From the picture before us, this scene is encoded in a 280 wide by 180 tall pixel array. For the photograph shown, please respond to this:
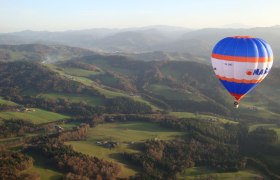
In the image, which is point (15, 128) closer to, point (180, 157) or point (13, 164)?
point (13, 164)

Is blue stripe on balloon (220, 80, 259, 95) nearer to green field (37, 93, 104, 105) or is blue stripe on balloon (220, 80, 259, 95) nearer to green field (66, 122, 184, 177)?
green field (66, 122, 184, 177)

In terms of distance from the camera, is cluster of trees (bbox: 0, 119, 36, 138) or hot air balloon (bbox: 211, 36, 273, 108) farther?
cluster of trees (bbox: 0, 119, 36, 138)

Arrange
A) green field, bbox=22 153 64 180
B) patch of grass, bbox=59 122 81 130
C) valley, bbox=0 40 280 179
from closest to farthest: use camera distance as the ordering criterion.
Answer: green field, bbox=22 153 64 180, valley, bbox=0 40 280 179, patch of grass, bbox=59 122 81 130

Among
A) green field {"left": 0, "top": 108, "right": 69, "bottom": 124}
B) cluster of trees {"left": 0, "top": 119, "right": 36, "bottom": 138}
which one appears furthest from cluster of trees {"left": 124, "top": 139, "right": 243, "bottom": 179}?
green field {"left": 0, "top": 108, "right": 69, "bottom": 124}

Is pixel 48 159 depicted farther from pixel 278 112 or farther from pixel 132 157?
pixel 278 112

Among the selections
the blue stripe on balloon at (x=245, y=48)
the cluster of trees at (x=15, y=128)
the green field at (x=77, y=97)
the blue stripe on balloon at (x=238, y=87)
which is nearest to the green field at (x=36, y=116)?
the cluster of trees at (x=15, y=128)

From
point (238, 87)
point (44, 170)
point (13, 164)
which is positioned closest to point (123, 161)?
point (44, 170)

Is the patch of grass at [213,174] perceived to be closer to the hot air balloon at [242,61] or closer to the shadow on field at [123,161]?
the shadow on field at [123,161]
